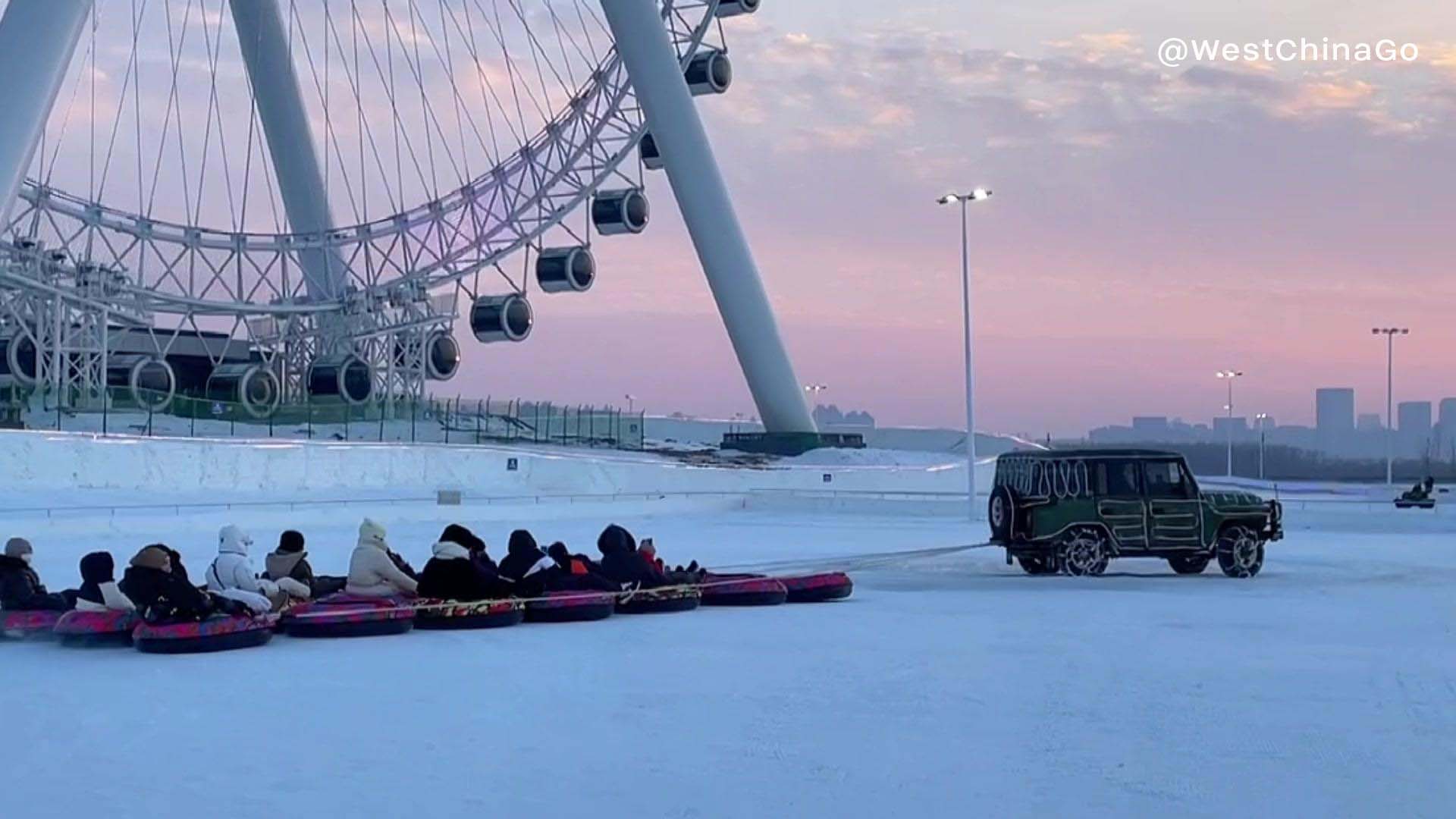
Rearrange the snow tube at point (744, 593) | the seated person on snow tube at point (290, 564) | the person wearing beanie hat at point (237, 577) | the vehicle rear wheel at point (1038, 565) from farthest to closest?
1. the vehicle rear wheel at point (1038, 565)
2. the snow tube at point (744, 593)
3. the seated person on snow tube at point (290, 564)
4. the person wearing beanie hat at point (237, 577)

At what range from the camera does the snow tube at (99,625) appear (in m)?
12.9

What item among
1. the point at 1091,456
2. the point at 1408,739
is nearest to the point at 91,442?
the point at 1091,456

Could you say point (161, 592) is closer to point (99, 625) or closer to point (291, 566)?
point (99, 625)

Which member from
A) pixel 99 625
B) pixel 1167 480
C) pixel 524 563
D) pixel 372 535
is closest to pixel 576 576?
pixel 524 563

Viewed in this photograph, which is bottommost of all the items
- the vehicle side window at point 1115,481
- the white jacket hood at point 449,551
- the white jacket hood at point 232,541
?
the white jacket hood at point 449,551

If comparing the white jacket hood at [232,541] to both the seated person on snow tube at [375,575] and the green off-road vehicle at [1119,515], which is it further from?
the green off-road vehicle at [1119,515]

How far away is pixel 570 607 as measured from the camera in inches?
585

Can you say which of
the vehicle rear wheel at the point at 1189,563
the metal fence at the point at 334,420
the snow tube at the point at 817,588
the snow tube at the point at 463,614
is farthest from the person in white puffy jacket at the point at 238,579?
the metal fence at the point at 334,420

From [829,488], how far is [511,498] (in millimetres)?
14143

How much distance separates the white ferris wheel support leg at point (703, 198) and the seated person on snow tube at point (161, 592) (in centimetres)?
3906

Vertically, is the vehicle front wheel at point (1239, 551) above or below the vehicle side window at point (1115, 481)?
below

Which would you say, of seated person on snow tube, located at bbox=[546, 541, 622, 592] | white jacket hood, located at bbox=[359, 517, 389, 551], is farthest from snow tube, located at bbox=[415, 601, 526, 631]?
seated person on snow tube, located at bbox=[546, 541, 622, 592]

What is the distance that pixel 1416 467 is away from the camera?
109m

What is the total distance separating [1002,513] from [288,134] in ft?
125
